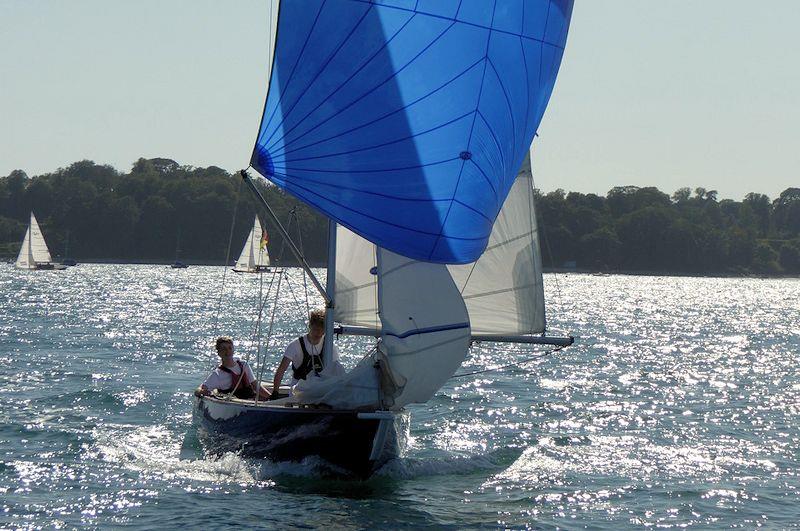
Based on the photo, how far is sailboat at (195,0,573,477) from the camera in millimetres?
11625

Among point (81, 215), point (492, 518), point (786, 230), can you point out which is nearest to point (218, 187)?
point (81, 215)

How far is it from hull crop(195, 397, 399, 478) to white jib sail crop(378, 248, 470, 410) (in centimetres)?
40

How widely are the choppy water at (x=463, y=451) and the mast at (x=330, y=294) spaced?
125cm

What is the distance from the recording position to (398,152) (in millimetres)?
11711

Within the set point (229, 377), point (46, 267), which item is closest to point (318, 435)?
point (229, 377)

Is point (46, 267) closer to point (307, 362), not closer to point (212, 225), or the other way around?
point (212, 225)

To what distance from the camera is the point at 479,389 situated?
22.1 m

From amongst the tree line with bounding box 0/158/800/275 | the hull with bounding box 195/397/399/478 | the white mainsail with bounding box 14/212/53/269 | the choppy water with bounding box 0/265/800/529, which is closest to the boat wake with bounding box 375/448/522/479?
the choppy water with bounding box 0/265/800/529

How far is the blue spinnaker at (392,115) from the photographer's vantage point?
1160 cm

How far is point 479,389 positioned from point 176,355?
845 centimetres

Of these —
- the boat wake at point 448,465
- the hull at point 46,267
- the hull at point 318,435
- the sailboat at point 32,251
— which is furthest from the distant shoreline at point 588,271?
the hull at point 318,435

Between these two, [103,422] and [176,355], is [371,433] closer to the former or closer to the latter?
[103,422]

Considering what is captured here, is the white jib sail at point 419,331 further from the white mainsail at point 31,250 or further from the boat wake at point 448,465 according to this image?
the white mainsail at point 31,250

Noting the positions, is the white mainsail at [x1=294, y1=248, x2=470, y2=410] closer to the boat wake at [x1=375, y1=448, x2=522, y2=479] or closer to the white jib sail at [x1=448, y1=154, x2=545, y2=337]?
the boat wake at [x1=375, y1=448, x2=522, y2=479]
